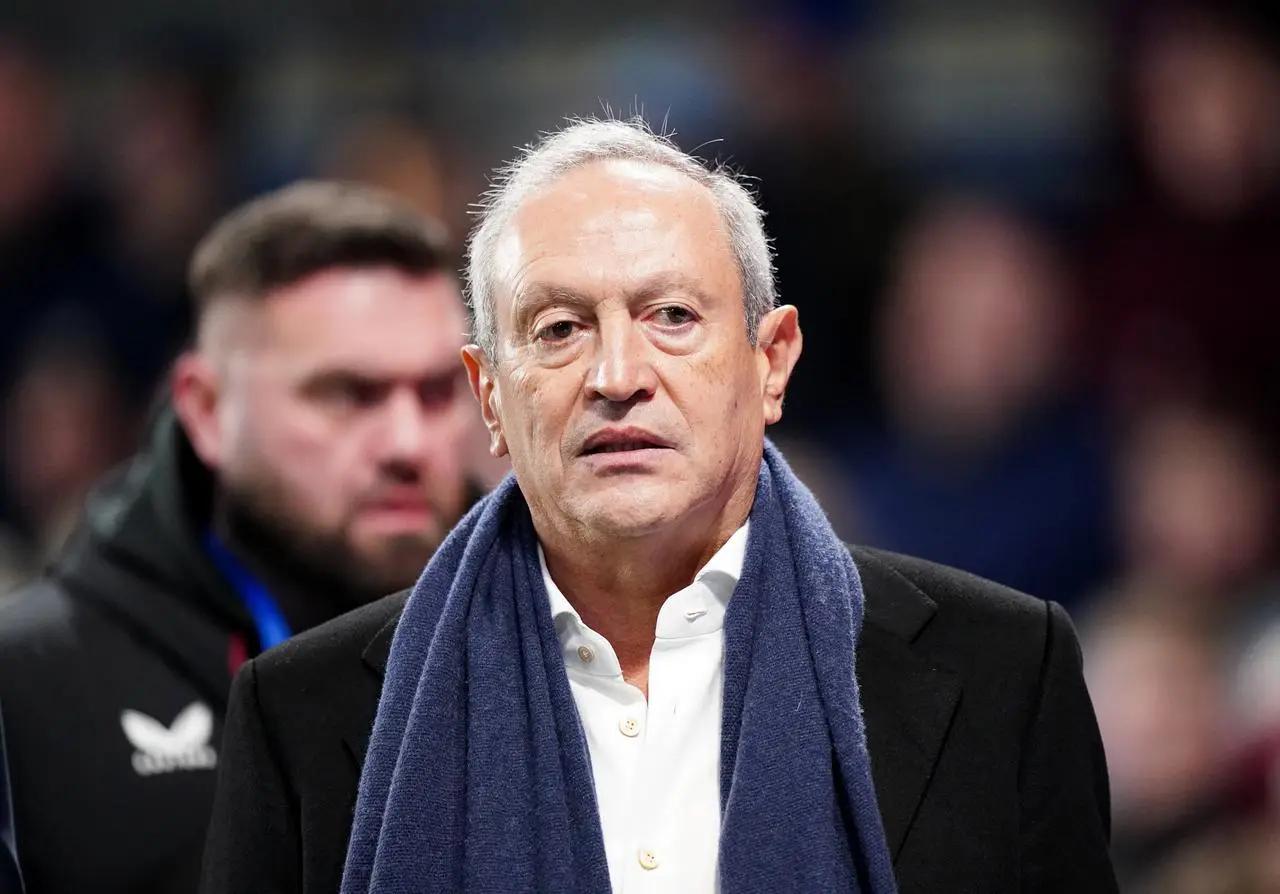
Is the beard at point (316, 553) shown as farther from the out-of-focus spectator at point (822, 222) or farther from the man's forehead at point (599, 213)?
the out-of-focus spectator at point (822, 222)

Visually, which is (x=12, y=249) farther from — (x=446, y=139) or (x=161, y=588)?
(x=161, y=588)

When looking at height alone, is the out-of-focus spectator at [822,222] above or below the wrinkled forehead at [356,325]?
below

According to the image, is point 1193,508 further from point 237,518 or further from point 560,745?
point 560,745

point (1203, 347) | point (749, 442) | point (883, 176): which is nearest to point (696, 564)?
point (749, 442)

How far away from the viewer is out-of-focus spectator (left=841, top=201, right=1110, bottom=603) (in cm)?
497

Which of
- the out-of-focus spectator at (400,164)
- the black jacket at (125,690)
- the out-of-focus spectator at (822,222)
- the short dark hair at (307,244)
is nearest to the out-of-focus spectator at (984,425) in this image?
the out-of-focus spectator at (822,222)

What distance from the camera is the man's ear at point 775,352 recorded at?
2527 mm

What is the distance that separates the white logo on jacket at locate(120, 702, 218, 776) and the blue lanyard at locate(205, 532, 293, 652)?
0.57ft

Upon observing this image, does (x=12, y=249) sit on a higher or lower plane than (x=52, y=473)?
higher

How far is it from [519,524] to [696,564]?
25cm

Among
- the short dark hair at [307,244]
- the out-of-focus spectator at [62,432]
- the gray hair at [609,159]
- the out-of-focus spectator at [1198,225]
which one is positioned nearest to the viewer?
the gray hair at [609,159]

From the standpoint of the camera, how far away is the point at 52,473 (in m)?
6.24

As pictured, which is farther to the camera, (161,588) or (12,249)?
(12,249)

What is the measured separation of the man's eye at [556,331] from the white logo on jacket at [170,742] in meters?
1.06
